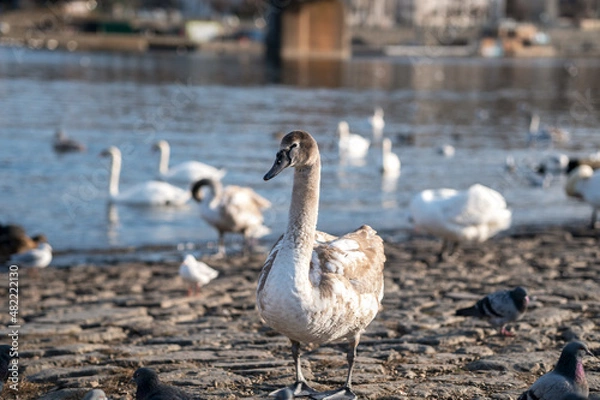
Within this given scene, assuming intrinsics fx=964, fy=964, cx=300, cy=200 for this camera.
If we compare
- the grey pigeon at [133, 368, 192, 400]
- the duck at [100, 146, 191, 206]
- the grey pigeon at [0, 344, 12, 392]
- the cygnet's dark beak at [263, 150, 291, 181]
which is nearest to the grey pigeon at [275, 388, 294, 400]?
the grey pigeon at [133, 368, 192, 400]

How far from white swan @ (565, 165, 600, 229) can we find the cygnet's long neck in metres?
8.54

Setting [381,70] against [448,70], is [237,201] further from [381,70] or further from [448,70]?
[448,70]

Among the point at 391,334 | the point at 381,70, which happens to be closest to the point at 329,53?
the point at 381,70

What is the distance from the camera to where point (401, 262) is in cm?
1092

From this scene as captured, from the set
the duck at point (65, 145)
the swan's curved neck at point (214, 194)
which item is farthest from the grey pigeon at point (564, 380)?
the duck at point (65, 145)

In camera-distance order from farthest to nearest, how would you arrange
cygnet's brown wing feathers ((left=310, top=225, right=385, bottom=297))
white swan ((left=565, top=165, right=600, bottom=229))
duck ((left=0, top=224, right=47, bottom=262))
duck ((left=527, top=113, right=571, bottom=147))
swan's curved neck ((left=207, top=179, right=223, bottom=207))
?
duck ((left=527, top=113, right=571, bottom=147)) → white swan ((left=565, top=165, right=600, bottom=229)) → swan's curved neck ((left=207, top=179, right=223, bottom=207)) → duck ((left=0, top=224, right=47, bottom=262)) → cygnet's brown wing feathers ((left=310, top=225, right=385, bottom=297))

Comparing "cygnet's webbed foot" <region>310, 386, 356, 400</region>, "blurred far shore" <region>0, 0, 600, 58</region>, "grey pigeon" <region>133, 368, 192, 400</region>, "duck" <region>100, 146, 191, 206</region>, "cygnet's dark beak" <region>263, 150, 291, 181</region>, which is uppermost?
"blurred far shore" <region>0, 0, 600, 58</region>

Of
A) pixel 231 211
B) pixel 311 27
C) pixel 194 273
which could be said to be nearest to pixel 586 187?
pixel 231 211

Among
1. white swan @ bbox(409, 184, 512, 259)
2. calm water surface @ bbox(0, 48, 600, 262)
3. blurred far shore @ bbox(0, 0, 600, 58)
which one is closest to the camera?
white swan @ bbox(409, 184, 512, 259)

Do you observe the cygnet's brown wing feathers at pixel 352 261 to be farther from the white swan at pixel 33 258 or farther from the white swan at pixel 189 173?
the white swan at pixel 189 173

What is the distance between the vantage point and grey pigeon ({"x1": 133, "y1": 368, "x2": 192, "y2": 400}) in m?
4.94

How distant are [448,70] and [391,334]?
69.9 m

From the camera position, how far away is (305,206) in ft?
18.4

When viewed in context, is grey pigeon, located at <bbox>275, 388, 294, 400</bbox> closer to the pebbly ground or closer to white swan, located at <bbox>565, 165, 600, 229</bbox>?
the pebbly ground
